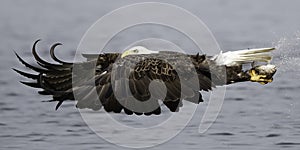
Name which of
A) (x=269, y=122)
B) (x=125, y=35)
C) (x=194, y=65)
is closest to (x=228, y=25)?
(x=125, y=35)

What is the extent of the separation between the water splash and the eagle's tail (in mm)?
1581

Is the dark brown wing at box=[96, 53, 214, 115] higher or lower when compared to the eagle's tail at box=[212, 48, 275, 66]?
lower

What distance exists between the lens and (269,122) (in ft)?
32.0

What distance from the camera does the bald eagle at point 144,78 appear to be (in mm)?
7902

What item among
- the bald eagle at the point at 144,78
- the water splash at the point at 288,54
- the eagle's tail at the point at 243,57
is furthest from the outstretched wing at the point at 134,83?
the water splash at the point at 288,54

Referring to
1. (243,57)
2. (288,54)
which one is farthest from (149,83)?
(288,54)

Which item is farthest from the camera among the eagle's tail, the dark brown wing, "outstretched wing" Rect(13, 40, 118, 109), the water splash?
the water splash

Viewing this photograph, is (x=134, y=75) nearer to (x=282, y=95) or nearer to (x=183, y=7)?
(x=282, y=95)

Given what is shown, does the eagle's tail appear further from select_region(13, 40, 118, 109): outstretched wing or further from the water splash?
the water splash

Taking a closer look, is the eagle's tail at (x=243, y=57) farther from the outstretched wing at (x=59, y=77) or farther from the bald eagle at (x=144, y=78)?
the outstretched wing at (x=59, y=77)

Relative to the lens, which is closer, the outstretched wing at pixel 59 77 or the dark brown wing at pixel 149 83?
the dark brown wing at pixel 149 83

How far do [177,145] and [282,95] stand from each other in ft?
6.69

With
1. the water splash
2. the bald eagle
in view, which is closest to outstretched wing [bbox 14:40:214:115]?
the bald eagle

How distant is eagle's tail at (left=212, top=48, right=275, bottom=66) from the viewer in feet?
27.4
